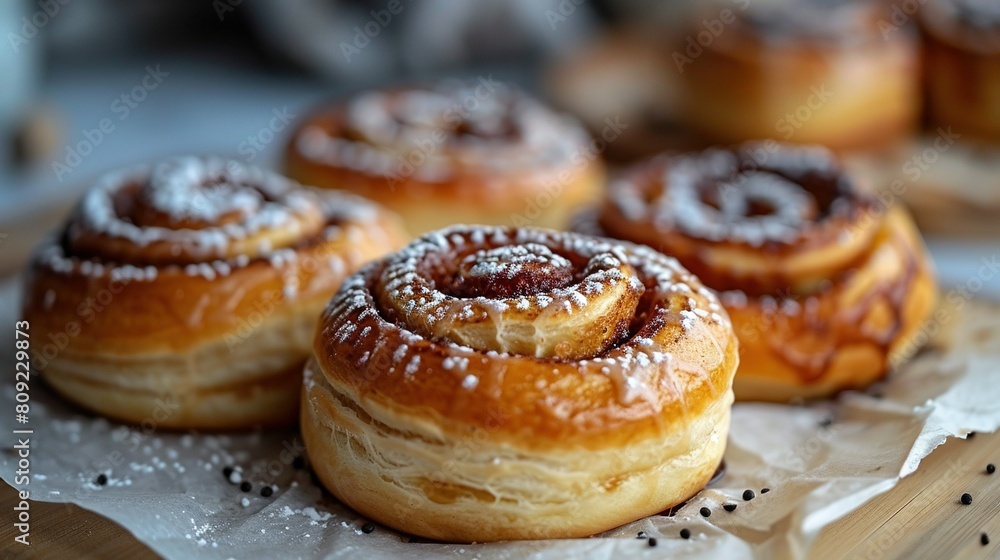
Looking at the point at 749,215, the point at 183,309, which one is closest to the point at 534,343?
the point at 183,309

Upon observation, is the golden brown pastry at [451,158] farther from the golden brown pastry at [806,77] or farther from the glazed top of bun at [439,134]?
the golden brown pastry at [806,77]

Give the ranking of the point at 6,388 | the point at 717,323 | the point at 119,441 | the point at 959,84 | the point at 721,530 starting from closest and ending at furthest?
the point at 721,530
the point at 717,323
the point at 119,441
the point at 6,388
the point at 959,84

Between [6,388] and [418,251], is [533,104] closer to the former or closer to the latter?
[418,251]

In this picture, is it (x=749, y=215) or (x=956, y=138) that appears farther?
(x=956, y=138)

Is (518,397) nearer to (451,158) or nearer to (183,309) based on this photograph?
(183,309)

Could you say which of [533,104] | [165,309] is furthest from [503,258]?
[533,104]

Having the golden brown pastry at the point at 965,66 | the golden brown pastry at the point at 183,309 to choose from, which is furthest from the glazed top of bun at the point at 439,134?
the golden brown pastry at the point at 965,66
